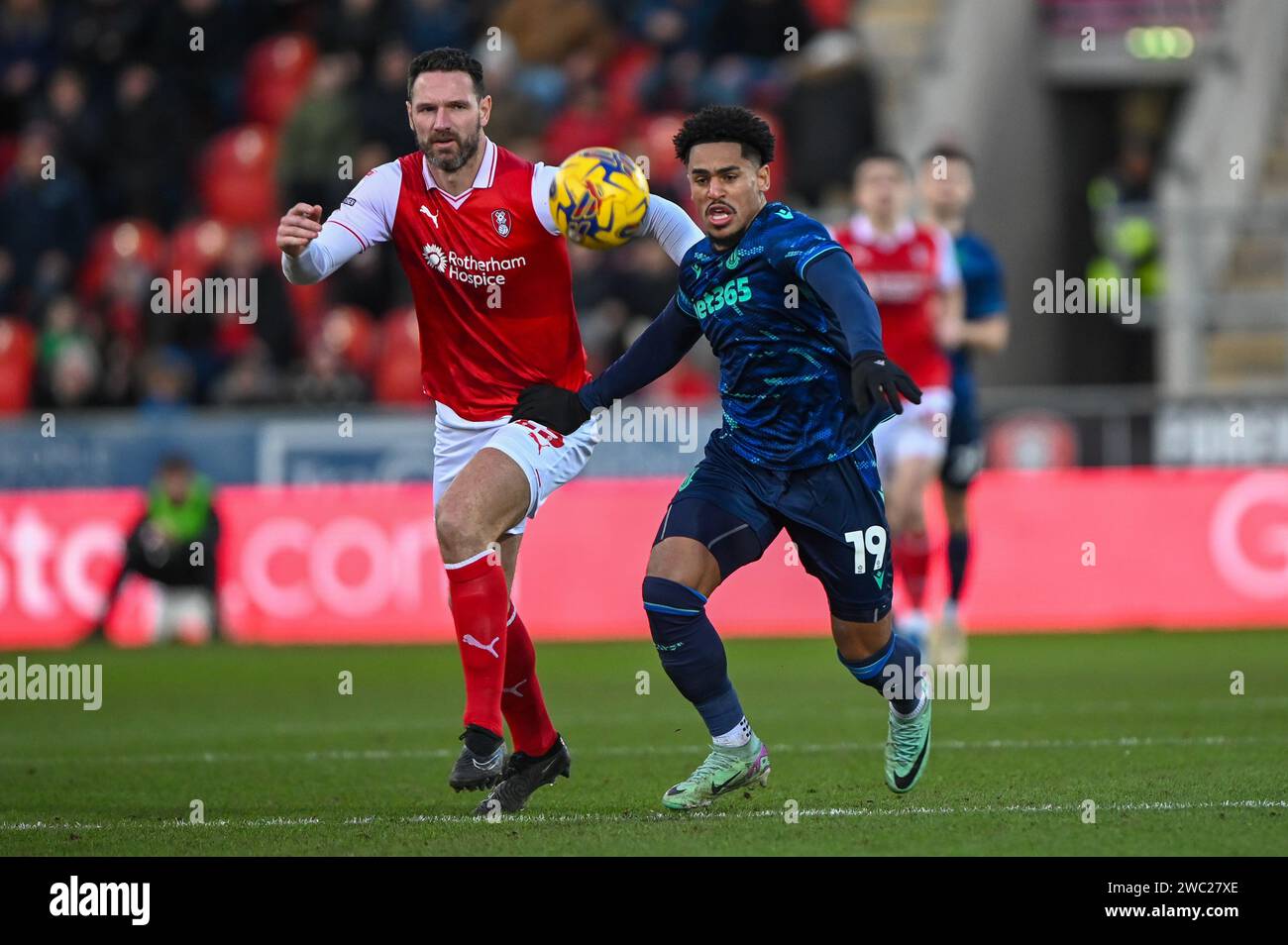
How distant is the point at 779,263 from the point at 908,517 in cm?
509

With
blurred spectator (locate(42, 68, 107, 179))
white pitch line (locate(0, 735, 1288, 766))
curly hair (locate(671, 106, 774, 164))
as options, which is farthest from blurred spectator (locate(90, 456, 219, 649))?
curly hair (locate(671, 106, 774, 164))

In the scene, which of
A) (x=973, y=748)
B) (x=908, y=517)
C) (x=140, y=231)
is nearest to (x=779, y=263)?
(x=973, y=748)

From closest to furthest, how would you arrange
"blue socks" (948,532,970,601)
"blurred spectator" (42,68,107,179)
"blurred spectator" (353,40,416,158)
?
"blue socks" (948,532,970,601)
"blurred spectator" (353,40,416,158)
"blurred spectator" (42,68,107,179)

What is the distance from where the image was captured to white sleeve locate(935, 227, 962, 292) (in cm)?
1186

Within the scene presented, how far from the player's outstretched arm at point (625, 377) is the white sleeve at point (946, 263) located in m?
4.84

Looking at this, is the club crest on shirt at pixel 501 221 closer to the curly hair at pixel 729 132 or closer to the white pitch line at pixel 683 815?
the curly hair at pixel 729 132

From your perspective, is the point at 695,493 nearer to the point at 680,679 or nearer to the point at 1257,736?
the point at 680,679

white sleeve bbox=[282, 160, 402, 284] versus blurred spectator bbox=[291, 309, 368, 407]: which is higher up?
blurred spectator bbox=[291, 309, 368, 407]

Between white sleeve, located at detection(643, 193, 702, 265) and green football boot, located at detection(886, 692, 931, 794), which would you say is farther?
white sleeve, located at detection(643, 193, 702, 265)

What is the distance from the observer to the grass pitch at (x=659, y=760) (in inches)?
249

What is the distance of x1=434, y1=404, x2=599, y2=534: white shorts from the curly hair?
104 centimetres

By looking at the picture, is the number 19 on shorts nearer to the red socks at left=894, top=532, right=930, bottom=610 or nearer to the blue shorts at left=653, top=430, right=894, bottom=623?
the blue shorts at left=653, top=430, right=894, bottom=623

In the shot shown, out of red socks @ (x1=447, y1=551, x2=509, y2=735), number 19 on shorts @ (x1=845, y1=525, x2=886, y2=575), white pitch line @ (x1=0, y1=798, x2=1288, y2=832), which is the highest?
number 19 on shorts @ (x1=845, y1=525, x2=886, y2=575)

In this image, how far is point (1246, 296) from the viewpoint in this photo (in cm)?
1748
